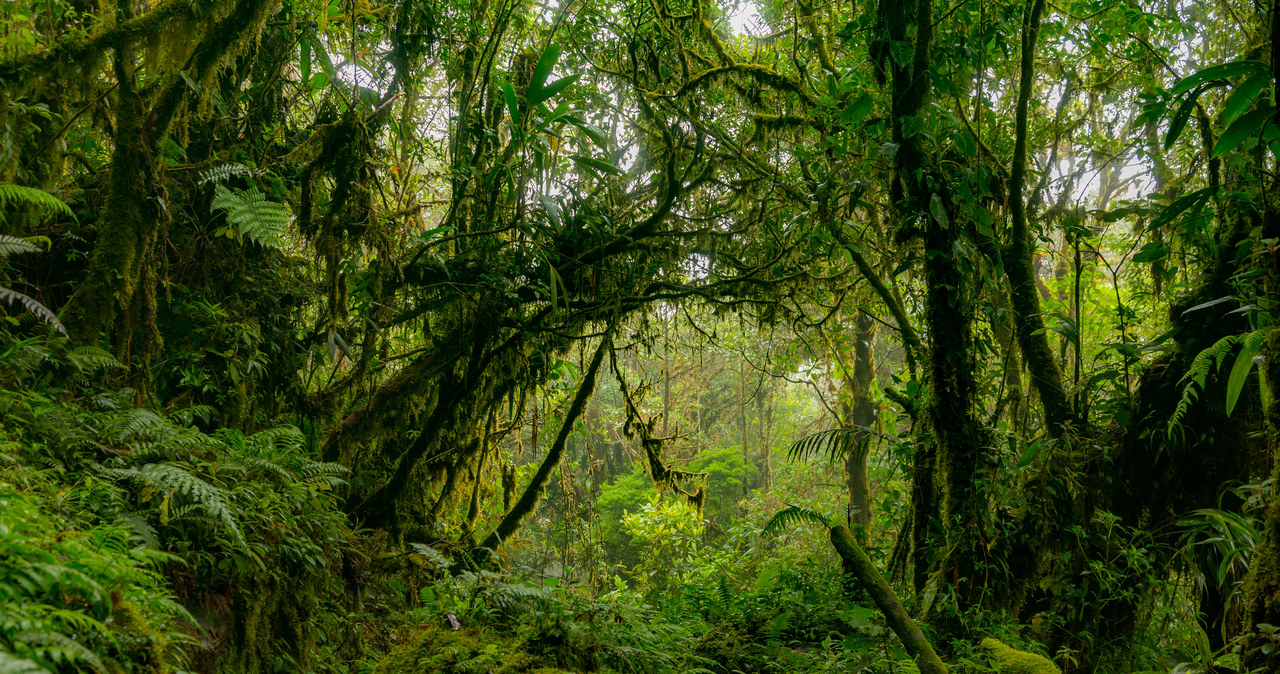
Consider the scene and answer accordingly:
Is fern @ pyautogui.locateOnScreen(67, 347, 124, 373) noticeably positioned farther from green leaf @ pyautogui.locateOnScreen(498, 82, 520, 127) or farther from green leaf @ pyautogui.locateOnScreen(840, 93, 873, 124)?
green leaf @ pyautogui.locateOnScreen(840, 93, 873, 124)

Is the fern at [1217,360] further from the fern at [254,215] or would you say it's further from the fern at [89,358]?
the fern at [254,215]

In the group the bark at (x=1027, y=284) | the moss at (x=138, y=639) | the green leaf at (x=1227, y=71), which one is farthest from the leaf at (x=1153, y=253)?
the moss at (x=138, y=639)

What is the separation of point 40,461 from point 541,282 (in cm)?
313

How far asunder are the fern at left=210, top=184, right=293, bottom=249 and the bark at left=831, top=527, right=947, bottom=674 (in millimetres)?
3365

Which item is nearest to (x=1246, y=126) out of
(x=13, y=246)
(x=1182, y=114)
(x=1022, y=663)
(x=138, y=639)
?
(x=1182, y=114)

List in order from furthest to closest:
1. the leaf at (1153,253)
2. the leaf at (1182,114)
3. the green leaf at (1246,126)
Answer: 1. the leaf at (1153,253)
2. the leaf at (1182,114)
3. the green leaf at (1246,126)

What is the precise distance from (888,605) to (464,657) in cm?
131

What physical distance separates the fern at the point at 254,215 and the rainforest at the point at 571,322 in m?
0.02

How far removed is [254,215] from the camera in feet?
12.2

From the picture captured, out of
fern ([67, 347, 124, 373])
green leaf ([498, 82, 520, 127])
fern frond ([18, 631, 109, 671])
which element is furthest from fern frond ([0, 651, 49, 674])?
green leaf ([498, 82, 520, 127])

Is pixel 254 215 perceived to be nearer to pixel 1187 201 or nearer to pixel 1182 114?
pixel 1182 114

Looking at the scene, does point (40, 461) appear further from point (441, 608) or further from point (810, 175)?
point (810, 175)

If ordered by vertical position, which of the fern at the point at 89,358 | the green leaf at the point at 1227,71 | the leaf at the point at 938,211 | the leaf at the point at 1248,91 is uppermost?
the leaf at the point at 938,211

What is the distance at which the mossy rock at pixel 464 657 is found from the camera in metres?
1.77
